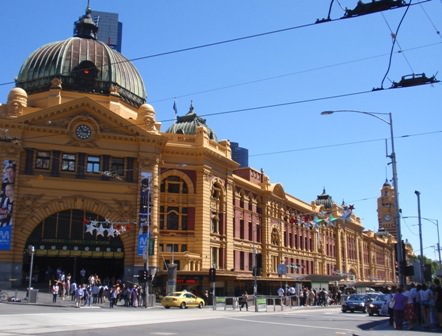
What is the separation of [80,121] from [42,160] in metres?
4.90

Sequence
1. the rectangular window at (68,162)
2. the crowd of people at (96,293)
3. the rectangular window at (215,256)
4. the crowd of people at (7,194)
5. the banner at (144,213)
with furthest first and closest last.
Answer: the rectangular window at (215,256)
the rectangular window at (68,162)
the banner at (144,213)
the crowd of people at (7,194)
the crowd of people at (96,293)

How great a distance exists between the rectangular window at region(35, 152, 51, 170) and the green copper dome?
10206 millimetres

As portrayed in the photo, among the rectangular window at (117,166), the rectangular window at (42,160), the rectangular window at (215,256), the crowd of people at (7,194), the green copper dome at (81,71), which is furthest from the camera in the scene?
the rectangular window at (215,256)

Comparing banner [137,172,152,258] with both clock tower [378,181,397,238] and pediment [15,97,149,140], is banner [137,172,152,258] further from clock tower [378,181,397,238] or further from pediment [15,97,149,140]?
clock tower [378,181,397,238]

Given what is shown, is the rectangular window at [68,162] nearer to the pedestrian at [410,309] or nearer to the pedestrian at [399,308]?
the pedestrian at [410,309]

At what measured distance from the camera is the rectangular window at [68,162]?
166 ft

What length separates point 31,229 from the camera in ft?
158

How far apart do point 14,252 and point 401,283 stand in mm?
32946

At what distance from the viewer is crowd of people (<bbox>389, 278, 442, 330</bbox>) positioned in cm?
2330

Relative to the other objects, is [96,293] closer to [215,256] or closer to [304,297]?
[215,256]

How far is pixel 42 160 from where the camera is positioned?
5000 cm

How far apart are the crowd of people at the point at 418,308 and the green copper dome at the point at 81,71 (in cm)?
3988

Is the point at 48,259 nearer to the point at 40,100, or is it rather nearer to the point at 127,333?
the point at 40,100

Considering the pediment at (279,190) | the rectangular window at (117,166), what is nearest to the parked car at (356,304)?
the rectangular window at (117,166)
